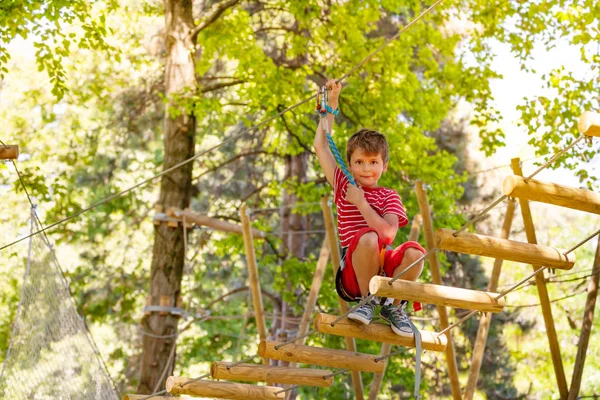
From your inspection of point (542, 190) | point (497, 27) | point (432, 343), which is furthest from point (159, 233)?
point (542, 190)

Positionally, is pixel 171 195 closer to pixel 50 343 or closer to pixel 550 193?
pixel 50 343

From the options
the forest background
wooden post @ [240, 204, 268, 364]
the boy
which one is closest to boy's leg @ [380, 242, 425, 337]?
the boy

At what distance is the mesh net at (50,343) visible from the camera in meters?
5.40

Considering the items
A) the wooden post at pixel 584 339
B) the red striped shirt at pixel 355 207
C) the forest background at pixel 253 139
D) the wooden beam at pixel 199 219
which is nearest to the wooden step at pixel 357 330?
the red striped shirt at pixel 355 207

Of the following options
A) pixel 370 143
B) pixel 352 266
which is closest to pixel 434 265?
pixel 352 266

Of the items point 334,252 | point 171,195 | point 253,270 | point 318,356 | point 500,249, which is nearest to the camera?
point 500,249

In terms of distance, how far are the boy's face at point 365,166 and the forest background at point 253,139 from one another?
360cm

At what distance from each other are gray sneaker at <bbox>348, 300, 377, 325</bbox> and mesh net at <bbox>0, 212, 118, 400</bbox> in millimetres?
2345

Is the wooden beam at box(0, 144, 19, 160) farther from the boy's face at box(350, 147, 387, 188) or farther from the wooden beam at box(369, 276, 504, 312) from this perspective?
the wooden beam at box(369, 276, 504, 312)

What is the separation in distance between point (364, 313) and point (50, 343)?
8.50 ft

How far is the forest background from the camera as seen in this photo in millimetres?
8570

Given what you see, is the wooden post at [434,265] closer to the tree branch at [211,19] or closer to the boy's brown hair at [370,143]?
the boy's brown hair at [370,143]

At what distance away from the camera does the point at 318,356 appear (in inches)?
168

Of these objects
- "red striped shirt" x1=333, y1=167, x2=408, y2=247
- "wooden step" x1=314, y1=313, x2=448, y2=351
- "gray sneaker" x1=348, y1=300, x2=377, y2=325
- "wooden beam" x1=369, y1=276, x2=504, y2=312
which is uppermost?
"red striped shirt" x1=333, y1=167, x2=408, y2=247
